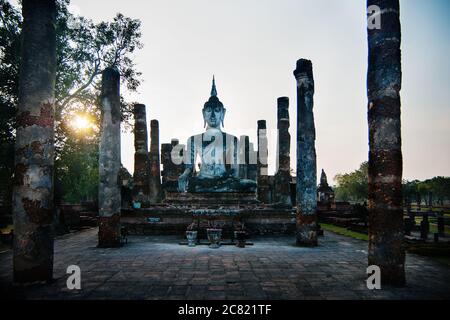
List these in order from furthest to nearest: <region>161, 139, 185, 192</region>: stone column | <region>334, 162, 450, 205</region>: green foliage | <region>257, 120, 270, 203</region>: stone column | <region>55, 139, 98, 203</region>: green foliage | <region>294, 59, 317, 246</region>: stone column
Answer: <region>334, 162, 450, 205</region>: green foliage
<region>161, 139, 185, 192</region>: stone column
<region>257, 120, 270, 203</region>: stone column
<region>55, 139, 98, 203</region>: green foliage
<region>294, 59, 317, 246</region>: stone column

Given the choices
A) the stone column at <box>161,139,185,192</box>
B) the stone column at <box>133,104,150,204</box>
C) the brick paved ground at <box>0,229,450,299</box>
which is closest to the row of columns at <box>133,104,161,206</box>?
the stone column at <box>133,104,150,204</box>

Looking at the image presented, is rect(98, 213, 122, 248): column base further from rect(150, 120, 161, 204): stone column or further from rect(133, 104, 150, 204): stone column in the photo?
rect(150, 120, 161, 204): stone column

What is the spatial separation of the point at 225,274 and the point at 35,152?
12.4 feet

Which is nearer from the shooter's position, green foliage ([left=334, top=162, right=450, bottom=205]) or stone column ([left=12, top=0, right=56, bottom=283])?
stone column ([left=12, top=0, right=56, bottom=283])

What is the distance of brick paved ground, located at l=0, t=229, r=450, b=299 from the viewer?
444cm

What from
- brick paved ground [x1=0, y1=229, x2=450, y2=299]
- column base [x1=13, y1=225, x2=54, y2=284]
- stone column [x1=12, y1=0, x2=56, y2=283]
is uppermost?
stone column [x1=12, y1=0, x2=56, y2=283]

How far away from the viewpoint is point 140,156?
51.0ft

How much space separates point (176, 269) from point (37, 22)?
4.95 m

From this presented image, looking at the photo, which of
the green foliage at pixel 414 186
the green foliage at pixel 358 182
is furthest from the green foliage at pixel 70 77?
the green foliage at pixel 358 182

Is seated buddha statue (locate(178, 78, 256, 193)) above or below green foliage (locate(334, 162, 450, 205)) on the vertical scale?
above

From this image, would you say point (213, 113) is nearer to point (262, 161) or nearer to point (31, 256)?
point (262, 161)

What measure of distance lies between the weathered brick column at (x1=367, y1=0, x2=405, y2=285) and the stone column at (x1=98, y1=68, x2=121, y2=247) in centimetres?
665

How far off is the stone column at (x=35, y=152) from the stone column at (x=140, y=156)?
976 cm
